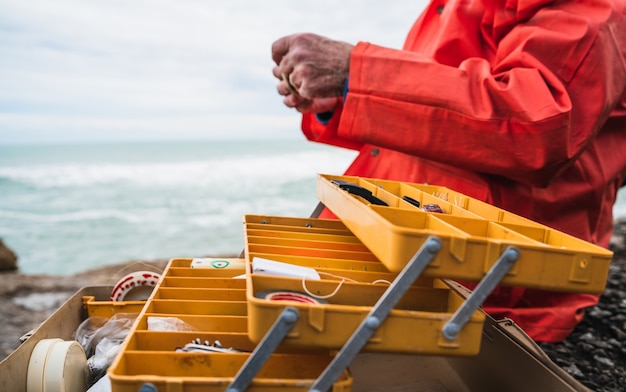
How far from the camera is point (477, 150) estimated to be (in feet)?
6.18

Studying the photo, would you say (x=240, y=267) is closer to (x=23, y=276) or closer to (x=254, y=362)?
(x=254, y=362)

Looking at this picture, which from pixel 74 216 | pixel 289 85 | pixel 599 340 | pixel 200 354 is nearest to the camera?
pixel 200 354

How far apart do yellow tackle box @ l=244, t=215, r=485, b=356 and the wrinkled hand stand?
62 cm

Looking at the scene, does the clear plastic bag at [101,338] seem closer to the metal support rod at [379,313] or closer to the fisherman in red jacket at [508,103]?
the metal support rod at [379,313]

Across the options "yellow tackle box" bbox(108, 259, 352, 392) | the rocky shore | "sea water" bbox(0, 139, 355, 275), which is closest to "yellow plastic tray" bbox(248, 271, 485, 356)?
"yellow tackle box" bbox(108, 259, 352, 392)

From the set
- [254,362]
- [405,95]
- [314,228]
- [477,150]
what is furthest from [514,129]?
[254,362]

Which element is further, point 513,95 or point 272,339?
point 513,95

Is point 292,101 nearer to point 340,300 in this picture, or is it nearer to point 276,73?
point 276,73

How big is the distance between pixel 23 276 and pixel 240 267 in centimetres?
872

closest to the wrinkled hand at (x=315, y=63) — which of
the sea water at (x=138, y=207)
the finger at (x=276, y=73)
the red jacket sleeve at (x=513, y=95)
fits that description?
the red jacket sleeve at (x=513, y=95)

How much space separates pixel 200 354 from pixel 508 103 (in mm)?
1351

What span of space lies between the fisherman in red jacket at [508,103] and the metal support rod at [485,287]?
2.97ft

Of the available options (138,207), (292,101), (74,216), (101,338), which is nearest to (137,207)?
(138,207)

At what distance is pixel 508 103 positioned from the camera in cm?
177
